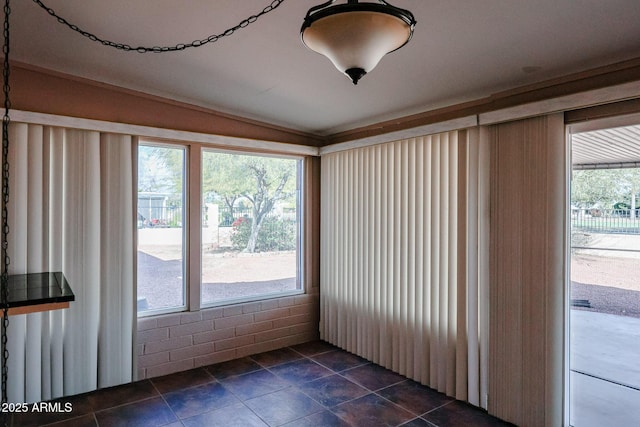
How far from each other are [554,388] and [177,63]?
3.33 m

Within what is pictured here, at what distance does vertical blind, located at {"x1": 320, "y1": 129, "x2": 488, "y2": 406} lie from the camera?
299 cm

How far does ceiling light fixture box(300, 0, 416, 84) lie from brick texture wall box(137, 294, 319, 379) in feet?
9.89

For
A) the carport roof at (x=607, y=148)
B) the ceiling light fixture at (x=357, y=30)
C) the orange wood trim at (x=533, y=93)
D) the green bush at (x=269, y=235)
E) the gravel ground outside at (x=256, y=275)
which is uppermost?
the orange wood trim at (x=533, y=93)

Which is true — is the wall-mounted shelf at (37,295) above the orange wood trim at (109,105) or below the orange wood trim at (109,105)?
below

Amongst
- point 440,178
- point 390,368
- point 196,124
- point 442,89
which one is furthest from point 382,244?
point 196,124

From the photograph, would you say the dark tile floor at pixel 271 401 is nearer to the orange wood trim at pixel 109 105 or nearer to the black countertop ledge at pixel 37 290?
the black countertop ledge at pixel 37 290

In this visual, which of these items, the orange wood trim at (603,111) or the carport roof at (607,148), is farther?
the carport roof at (607,148)

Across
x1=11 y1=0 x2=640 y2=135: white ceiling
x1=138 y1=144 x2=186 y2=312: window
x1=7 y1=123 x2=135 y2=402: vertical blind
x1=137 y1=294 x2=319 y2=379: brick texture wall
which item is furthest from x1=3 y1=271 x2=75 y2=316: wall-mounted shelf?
x1=11 y1=0 x2=640 y2=135: white ceiling

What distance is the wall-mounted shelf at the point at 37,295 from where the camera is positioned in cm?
181

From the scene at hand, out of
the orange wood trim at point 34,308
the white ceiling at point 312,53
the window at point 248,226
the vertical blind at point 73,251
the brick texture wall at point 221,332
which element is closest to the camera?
the orange wood trim at point 34,308

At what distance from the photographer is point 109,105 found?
330 centimetres

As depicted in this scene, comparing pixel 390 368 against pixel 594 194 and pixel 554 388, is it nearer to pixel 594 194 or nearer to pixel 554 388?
pixel 554 388

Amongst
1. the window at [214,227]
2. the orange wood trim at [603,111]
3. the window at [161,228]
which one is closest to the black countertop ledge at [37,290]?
the window at [161,228]

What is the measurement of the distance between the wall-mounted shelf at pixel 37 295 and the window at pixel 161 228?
1.05m
